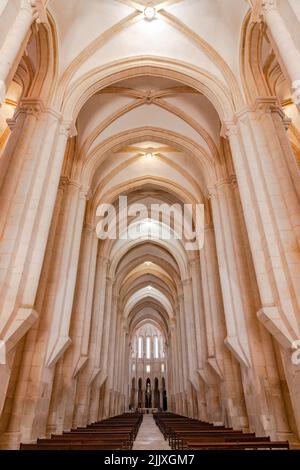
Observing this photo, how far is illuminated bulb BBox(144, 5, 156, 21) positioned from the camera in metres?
9.88

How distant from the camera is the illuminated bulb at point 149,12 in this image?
9883mm

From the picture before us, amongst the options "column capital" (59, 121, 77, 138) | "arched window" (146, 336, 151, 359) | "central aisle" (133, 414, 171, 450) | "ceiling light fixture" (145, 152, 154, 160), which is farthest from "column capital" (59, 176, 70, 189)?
"arched window" (146, 336, 151, 359)

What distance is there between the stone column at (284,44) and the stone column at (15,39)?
15.1 ft

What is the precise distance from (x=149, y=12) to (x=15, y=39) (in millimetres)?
5935

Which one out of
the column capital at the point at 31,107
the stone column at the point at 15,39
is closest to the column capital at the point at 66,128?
the column capital at the point at 31,107

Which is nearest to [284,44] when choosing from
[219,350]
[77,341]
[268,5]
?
[268,5]

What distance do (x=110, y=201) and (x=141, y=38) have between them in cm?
763

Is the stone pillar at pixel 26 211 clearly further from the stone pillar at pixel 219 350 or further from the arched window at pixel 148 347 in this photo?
the arched window at pixel 148 347

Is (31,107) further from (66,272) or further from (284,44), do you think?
(284,44)

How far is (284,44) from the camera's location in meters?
5.72

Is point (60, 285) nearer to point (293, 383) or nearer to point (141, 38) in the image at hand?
point (293, 383)

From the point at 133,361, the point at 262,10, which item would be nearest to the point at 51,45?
the point at 262,10

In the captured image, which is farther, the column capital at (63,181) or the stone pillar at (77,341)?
the column capital at (63,181)

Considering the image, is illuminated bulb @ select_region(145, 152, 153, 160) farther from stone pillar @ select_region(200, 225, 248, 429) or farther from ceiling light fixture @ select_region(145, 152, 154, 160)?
stone pillar @ select_region(200, 225, 248, 429)
